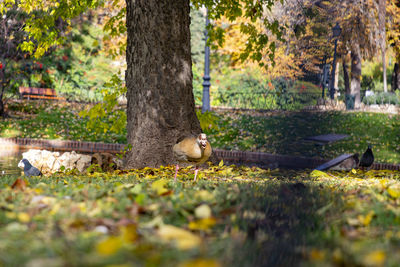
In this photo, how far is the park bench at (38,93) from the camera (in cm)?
1725

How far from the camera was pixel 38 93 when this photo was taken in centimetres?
1791

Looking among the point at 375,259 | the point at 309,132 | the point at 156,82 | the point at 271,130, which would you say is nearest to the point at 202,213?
Result: the point at 375,259

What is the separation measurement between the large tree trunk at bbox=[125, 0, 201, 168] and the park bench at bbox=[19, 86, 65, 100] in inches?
429

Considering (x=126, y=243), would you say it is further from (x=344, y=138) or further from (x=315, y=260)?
(x=344, y=138)

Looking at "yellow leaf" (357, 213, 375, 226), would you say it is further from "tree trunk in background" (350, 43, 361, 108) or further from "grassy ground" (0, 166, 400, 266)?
"tree trunk in background" (350, 43, 361, 108)

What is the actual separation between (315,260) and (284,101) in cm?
1092

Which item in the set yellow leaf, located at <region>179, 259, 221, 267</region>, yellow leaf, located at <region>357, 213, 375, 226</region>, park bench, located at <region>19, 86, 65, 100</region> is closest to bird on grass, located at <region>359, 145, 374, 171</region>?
yellow leaf, located at <region>357, 213, 375, 226</region>

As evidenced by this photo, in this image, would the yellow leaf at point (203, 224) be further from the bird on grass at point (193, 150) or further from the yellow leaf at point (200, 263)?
the bird on grass at point (193, 150)

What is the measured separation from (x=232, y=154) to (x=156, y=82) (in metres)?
4.25

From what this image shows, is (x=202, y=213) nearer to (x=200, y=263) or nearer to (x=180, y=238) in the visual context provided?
(x=180, y=238)

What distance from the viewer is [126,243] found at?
1636mm

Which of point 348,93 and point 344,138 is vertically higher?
point 348,93

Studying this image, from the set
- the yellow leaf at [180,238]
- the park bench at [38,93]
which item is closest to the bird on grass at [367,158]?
the yellow leaf at [180,238]

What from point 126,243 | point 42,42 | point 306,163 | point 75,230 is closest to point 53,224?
point 75,230
